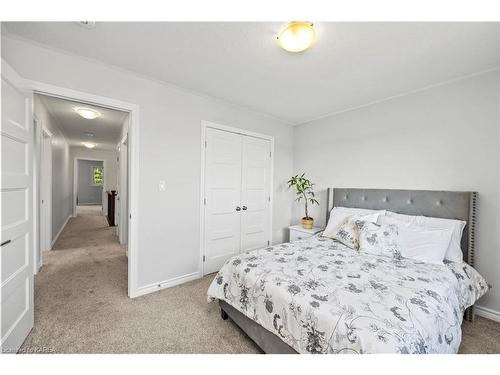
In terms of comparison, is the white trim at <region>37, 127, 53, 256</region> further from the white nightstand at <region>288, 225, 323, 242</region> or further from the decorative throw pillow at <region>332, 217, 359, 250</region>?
the decorative throw pillow at <region>332, 217, 359, 250</region>

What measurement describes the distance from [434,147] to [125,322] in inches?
142

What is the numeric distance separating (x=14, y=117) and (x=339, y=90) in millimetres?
3038

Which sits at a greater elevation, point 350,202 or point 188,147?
point 188,147

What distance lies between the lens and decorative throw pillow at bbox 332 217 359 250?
92.6 inches

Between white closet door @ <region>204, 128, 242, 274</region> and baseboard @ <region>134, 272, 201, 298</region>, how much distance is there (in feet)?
0.70

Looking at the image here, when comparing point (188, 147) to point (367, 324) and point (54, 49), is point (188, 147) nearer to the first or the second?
point (54, 49)

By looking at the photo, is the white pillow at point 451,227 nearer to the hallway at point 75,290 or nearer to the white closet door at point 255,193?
the white closet door at point 255,193

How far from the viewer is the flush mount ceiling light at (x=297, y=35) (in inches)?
59.8

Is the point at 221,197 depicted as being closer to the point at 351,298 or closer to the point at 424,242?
the point at 351,298

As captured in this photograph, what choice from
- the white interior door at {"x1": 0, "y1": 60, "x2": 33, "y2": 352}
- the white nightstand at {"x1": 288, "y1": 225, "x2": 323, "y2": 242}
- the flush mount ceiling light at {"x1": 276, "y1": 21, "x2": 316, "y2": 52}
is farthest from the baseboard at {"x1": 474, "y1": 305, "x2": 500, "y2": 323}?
the white interior door at {"x1": 0, "y1": 60, "x2": 33, "y2": 352}
